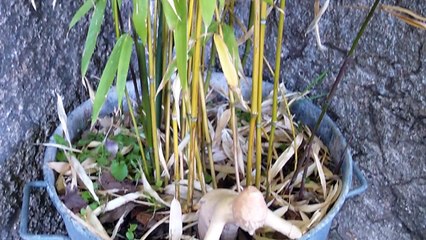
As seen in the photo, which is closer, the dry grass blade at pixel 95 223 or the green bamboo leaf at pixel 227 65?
the green bamboo leaf at pixel 227 65

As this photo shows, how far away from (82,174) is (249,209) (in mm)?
296

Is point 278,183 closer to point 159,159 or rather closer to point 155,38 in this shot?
point 159,159

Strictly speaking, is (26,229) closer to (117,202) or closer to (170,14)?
(117,202)

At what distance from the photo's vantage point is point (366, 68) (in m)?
1.01

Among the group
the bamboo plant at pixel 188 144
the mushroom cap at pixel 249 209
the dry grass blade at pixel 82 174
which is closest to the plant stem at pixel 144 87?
the bamboo plant at pixel 188 144

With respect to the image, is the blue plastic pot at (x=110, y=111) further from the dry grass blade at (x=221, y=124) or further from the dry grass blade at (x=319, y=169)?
the dry grass blade at (x=221, y=124)

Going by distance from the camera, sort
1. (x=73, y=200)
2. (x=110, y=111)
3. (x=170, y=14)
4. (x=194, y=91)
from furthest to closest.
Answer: (x=110, y=111), (x=73, y=200), (x=194, y=91), (x=170, y=14)

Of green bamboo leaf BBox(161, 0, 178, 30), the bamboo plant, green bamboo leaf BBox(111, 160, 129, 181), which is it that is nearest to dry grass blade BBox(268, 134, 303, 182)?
the bamboo plant

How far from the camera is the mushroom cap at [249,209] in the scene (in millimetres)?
723

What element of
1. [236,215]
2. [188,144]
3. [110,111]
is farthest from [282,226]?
[110,111]

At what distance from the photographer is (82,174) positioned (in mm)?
899

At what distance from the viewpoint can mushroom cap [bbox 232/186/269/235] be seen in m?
0.72

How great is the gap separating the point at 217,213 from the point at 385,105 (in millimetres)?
410

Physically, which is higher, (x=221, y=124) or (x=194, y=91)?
(x=194, y=91)
